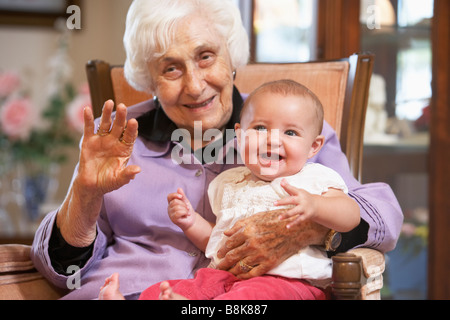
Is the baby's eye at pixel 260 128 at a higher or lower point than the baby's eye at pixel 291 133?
higher

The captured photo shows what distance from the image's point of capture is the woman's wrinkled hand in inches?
43.6

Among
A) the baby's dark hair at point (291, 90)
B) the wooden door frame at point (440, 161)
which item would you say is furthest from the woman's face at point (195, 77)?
the wooden door frame at point (440, 161)

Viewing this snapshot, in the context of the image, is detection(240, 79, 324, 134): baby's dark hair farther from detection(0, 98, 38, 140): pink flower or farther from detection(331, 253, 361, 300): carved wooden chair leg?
detection(0, 98, 38, 140): pink flower

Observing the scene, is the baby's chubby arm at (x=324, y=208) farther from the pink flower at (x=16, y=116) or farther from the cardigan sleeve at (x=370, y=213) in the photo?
the pink flower at (x=16, y=116)

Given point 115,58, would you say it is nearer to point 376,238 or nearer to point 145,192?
point 145,192

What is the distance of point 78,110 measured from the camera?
9.24 ft

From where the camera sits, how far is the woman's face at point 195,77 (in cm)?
134

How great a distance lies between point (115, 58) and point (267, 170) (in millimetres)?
2681

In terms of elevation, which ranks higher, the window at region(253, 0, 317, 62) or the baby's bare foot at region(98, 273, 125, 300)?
the window at region(253, 0, 317, 62)

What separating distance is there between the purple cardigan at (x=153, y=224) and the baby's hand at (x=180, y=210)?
0.35 ft

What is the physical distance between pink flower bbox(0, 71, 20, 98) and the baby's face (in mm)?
2015

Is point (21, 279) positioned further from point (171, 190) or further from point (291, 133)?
point (291, 133)

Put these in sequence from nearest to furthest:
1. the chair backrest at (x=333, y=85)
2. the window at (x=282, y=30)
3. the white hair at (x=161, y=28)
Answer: the white hair at (x=161, y=28) < the chair backrest at (x=333, y=85) < the window at (x=282, y=30)

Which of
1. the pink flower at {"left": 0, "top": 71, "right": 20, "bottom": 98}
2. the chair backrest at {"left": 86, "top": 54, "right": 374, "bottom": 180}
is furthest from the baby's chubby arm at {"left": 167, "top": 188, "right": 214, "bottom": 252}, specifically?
the pink flower at {"left": 0, "top": 71, "right": 20, "bottom": 98}
